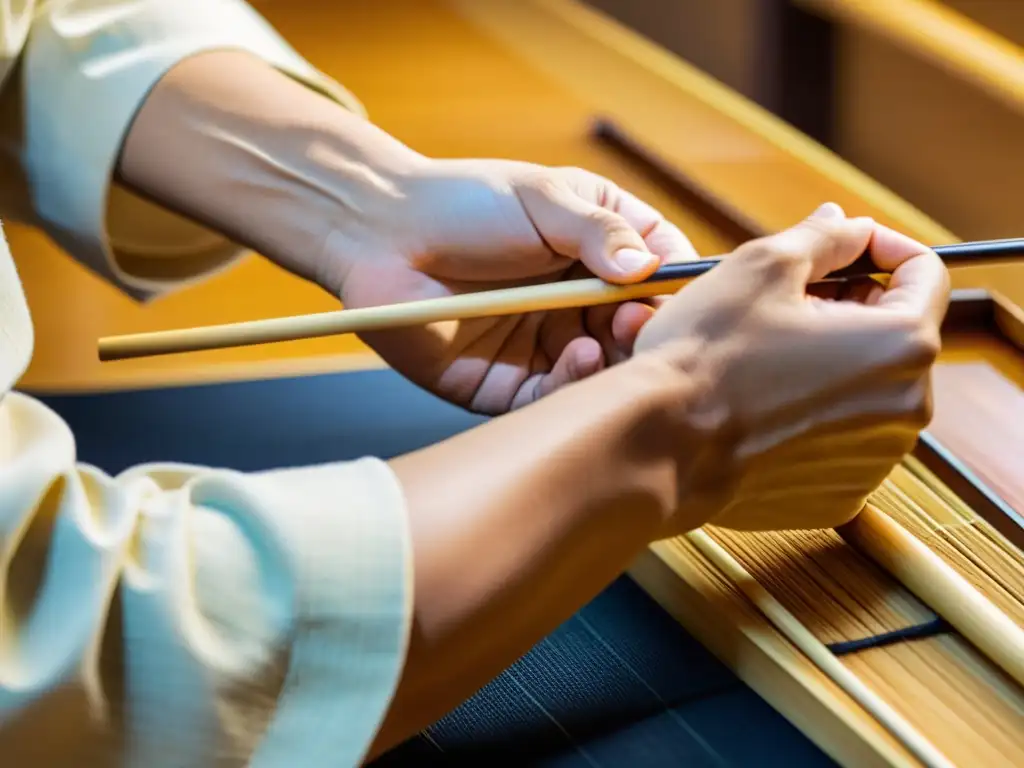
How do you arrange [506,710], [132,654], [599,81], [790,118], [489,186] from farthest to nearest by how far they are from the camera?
[790,118] → [599,81] → [489,186] → [506,710] → [132,654]

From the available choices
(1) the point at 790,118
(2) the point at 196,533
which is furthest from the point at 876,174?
(2) the point at 196,533

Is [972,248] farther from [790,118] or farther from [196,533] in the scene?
[790,118]

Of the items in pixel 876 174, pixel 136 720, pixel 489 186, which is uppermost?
pixel 489 186

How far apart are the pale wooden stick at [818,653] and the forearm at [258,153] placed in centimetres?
33

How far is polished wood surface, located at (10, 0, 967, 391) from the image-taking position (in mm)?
1014

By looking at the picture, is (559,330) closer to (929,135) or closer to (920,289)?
(920,289)

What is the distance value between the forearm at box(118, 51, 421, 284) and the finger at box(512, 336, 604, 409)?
6.3 inches

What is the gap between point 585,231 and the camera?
747 millimetres

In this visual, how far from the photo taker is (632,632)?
0.70 metres

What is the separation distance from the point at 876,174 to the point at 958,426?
1.22 m

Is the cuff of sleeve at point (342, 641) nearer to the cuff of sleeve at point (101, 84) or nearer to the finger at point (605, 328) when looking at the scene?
the finger at point (605, 328)

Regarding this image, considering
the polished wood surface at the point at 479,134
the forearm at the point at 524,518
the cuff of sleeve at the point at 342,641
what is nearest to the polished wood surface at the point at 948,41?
the polished wood surface at the point at 479,134

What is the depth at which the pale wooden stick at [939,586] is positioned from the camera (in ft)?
2.08

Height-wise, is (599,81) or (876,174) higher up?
(599,81)
